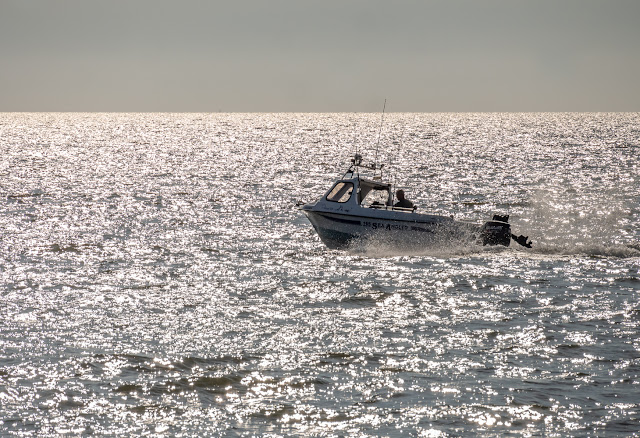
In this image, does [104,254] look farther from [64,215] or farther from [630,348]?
[630,348]

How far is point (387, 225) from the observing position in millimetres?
23062

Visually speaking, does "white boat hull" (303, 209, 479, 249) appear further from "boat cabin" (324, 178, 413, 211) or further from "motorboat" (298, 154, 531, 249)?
"boat cabin" (324, 178, 413, 211)

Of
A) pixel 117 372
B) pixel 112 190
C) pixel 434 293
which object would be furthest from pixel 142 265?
pixel 112 190

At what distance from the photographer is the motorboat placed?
2294cm

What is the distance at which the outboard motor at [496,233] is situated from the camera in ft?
75.5

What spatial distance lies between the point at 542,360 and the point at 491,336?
1.52 m

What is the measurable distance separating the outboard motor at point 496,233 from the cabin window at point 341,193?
4.07 meters

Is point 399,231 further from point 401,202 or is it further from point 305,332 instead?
point 305,332

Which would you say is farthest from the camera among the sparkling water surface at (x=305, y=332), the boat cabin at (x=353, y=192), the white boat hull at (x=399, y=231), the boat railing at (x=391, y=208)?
the boat cabin at (x=353, y=192)

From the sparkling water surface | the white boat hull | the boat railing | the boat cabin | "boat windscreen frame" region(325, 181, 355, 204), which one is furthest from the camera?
"boat windscreen frame" region(325, 181, 355, 204)

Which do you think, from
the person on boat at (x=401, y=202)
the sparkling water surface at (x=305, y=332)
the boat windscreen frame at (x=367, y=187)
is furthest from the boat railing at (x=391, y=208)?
the sparkling water surface at (x=305, y=332)

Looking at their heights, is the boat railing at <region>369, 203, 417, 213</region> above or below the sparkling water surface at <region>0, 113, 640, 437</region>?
above

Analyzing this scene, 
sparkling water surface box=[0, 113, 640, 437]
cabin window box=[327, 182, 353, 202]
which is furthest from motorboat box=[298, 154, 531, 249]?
sparkling water surface box=[0, 113, 640, 437]

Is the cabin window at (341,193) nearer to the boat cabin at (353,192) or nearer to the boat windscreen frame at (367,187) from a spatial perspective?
the boat cabin at (353,192)
